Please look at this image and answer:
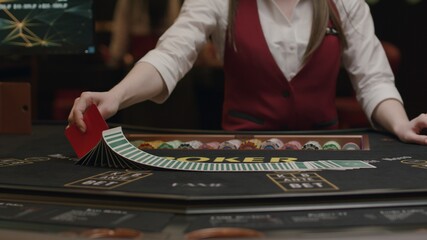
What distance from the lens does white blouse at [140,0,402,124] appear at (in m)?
1.70

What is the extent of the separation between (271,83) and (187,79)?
250cm

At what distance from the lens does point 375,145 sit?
4.64ft

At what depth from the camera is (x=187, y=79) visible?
4.23 meters

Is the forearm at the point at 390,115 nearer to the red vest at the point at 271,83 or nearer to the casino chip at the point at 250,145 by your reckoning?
the red vest at the point at 271,83

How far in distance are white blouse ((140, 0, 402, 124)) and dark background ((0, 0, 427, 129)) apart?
213 centimetres

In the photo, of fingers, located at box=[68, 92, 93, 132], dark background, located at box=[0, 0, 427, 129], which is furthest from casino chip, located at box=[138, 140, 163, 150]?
dark background, located at box=[0, 0, 427, 129]

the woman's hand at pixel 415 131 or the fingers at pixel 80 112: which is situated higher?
the fingers at pixel 80 112

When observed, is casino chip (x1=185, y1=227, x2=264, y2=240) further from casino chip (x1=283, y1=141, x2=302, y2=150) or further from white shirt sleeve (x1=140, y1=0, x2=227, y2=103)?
white shirt sleeve (x1=140, y1=0, x2=227, y2=103)

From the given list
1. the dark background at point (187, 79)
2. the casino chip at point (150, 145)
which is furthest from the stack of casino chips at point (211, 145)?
the dark background at point (187, 79)

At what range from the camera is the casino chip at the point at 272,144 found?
139 cm

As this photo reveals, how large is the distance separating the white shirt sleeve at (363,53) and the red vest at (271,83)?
2.4 inches

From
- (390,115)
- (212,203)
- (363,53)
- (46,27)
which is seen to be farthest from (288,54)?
(212,203)

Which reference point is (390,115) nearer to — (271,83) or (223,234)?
(271,83)

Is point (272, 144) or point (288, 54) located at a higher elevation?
point (288, 54)
